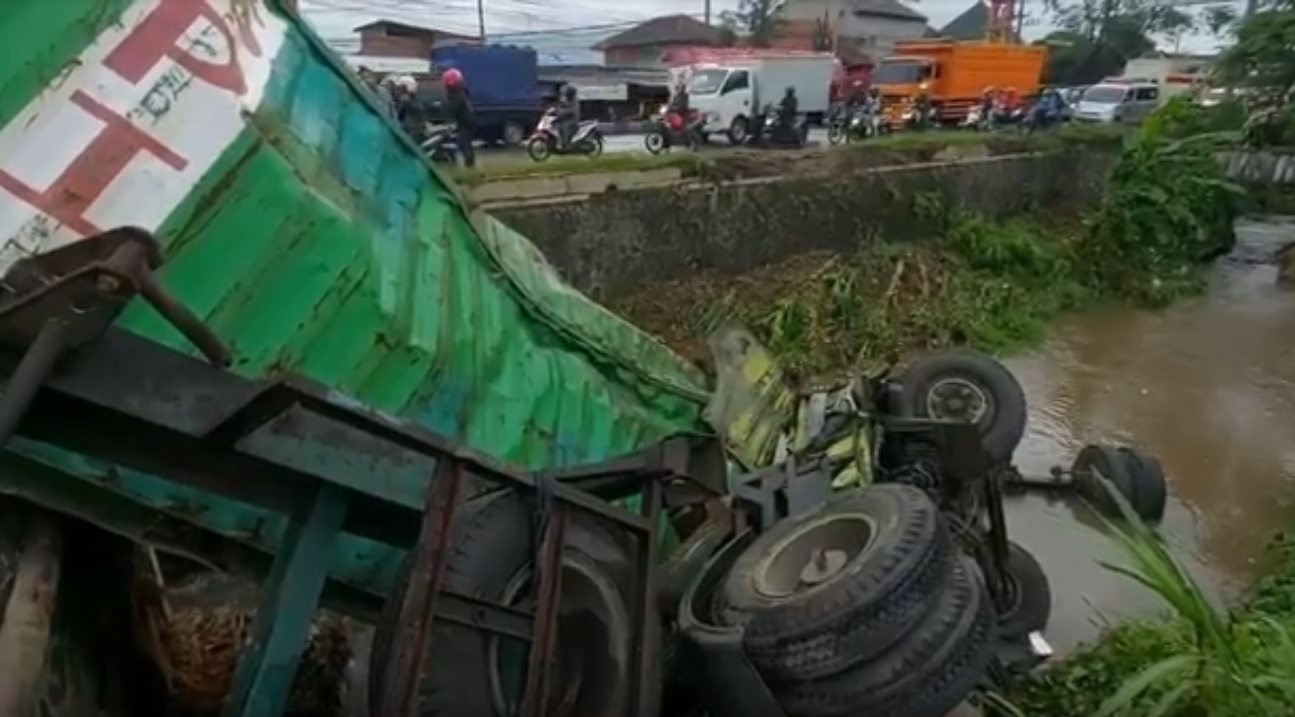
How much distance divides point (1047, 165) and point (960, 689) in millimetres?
15661

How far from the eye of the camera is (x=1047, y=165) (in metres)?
17.2

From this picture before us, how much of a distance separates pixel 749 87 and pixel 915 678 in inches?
782

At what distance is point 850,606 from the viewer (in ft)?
8.95

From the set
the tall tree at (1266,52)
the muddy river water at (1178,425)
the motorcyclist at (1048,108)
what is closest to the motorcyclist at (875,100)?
the motorcyclist at (1048,108)

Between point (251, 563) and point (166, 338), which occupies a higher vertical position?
point (166, 338)

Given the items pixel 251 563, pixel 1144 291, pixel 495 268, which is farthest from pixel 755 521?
pixel 1144 291

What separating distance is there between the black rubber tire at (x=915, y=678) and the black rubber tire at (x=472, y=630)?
16.5 inches

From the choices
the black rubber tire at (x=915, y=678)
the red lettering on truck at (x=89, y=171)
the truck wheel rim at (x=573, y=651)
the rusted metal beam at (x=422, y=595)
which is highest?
the red lettering on truck at (x=89, y=171)

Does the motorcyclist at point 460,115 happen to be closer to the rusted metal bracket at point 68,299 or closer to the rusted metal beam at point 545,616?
the rusted metal beam at point 545,616

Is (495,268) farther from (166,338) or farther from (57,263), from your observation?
(57,263)

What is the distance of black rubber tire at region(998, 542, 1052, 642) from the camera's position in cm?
434

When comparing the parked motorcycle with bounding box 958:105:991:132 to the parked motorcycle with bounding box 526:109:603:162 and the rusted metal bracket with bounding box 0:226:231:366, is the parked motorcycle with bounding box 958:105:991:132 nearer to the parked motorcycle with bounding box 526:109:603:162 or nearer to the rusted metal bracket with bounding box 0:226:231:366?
the parked motorcycle with bounding box 526:109:603:162

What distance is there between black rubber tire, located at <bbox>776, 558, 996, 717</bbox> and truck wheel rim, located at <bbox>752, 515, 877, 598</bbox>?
0.75 ft

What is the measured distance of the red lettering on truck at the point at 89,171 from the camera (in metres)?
2.15
